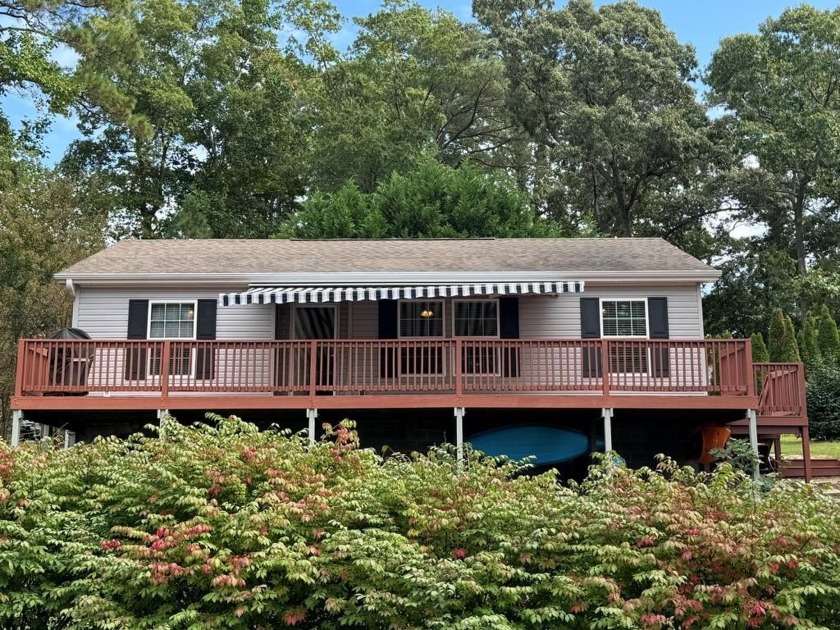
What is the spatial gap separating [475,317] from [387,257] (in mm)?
2447

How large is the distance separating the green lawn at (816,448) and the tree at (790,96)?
1226cm

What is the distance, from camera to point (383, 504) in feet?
24.2

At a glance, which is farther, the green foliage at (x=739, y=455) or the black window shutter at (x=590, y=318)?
the black window shutter at (x=590, y=318)

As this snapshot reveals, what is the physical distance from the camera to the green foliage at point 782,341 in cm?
2466

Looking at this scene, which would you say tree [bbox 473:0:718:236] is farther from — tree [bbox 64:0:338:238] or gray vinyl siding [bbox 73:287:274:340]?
gray vinyl siding [bbox 73:287:274:340]

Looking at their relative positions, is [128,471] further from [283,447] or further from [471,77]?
[471,77]

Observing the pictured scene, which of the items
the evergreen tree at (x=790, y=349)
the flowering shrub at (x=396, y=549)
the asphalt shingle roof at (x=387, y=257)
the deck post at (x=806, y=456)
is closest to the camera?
the flowering shrub at (x=396, y=549)

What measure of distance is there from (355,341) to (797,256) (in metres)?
26.2

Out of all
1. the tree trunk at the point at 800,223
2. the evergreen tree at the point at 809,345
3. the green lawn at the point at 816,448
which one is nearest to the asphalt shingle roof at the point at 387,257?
the green lawn at the point at 816,448

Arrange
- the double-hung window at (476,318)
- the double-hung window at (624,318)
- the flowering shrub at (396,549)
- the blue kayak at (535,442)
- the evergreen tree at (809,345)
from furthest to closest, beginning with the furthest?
the evergreen tree at (809,345), the double-hung window at (476,318), the double-hung window at (624,318), the blue kayak at (535,442), the flowering shrub at (396,549)

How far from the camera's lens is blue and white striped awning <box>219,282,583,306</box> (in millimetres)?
14289

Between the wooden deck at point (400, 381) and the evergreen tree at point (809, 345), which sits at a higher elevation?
the evergreen tree at point (809, 345)

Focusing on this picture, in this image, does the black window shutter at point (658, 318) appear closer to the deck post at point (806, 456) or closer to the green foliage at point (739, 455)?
the green foliage at point (739, 455)

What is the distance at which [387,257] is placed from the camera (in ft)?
57.7
